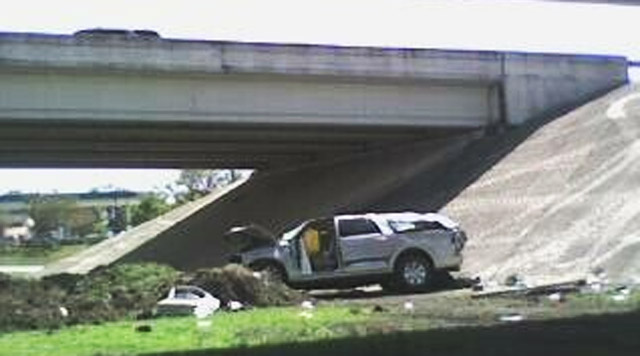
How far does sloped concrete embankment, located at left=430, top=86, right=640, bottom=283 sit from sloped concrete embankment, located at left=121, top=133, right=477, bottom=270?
319cm

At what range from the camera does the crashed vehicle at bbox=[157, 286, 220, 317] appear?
21.5m

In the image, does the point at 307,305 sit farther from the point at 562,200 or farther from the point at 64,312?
the point at 562,200

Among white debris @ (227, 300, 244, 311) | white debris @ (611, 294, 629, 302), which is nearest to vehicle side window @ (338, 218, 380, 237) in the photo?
white debris @ (227, 300, 244, 311)

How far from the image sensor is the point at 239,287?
938 inches

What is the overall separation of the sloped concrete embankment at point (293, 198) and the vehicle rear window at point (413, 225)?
53.0 feet

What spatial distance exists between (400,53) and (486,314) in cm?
2581

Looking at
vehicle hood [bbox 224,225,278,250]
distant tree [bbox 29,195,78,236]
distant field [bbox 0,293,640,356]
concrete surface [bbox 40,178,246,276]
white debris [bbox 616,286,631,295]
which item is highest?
distant tree [bbox 29,195,78,236]

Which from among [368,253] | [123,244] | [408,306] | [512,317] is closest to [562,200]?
[368,253]

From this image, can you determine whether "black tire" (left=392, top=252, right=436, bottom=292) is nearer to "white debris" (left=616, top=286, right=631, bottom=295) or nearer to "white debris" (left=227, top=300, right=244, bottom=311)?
"white debris" (left=227, top=300, right=244, bottom=311)

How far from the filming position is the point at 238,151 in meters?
55.5

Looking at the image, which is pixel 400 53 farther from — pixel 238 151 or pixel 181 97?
pixel 238 151

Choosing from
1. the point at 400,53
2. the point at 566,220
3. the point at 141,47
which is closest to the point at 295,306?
the point at 566,220

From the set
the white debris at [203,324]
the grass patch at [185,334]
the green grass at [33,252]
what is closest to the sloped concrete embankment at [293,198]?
the grass patch at [185,334]

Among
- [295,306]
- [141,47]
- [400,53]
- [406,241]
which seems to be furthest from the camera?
[400,53]
